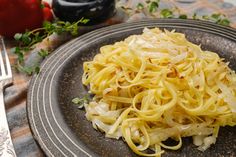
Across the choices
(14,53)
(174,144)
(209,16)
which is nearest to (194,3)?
(209,16)

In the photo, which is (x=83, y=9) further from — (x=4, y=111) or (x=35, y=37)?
(x=4, y=111)

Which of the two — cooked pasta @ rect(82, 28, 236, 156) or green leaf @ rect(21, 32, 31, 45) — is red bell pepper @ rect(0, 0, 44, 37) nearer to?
green leaf @ rect(21, 32, 31, 45)

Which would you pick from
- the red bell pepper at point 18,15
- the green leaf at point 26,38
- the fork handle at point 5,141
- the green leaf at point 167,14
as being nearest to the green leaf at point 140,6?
the green leaf at point 167,14

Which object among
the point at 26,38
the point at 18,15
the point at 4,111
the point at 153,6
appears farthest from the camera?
the point at 153,6

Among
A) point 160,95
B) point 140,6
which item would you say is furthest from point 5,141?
point 140,6

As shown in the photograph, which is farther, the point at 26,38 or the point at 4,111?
the point at 26,38

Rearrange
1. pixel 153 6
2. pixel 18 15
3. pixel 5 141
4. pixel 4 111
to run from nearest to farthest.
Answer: pixel 5 141 → pixel 4 111 → pixel 18 15 → pixel 153 6
